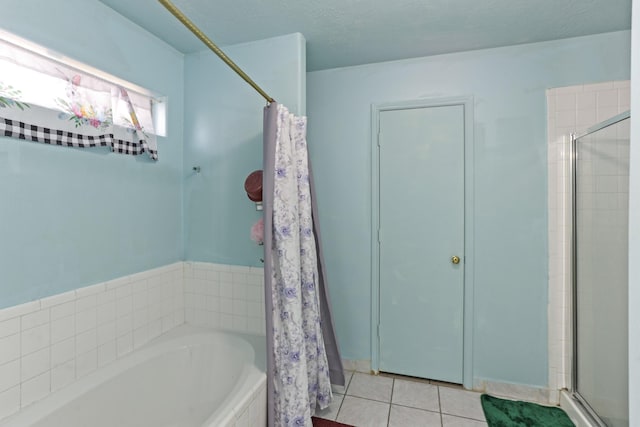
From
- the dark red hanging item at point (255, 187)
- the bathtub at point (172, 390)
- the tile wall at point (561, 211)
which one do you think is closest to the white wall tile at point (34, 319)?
the bathtub at point (172, 390)

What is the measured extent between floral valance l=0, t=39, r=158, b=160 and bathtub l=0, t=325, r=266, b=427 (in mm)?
1146

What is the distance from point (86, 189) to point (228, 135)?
878 millimetres

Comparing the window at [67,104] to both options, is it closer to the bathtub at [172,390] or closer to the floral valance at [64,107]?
the floral valance at [64,107]

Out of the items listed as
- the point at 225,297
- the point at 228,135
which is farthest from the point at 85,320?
the point at 228,135

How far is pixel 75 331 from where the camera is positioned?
155 centimetres

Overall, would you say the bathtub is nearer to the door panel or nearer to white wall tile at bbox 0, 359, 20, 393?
white wall tile at bbox 0, 359, 20, 393

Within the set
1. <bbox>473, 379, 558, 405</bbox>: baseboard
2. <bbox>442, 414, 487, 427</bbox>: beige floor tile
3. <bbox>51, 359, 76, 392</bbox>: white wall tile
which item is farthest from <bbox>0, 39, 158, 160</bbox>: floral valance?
<bbox>473, 379, 558, 405</bbox>: baseboard

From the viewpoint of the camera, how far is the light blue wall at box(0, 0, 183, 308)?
4.42 feet

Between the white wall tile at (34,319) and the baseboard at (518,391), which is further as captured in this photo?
the baseboard at (518,391)

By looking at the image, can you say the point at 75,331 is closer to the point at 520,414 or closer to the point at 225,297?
the point at 225,297

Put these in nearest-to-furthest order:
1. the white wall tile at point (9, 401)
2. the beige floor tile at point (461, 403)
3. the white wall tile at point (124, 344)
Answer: the white wall tile at point (9, 401), the white wall tile at point (124, 344), the beige floor tile at point (461, 403)

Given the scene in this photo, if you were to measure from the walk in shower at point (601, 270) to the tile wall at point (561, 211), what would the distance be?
0.18ft

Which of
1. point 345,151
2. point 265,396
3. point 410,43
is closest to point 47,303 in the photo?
point 265,396

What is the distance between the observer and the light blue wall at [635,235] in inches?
14.1
